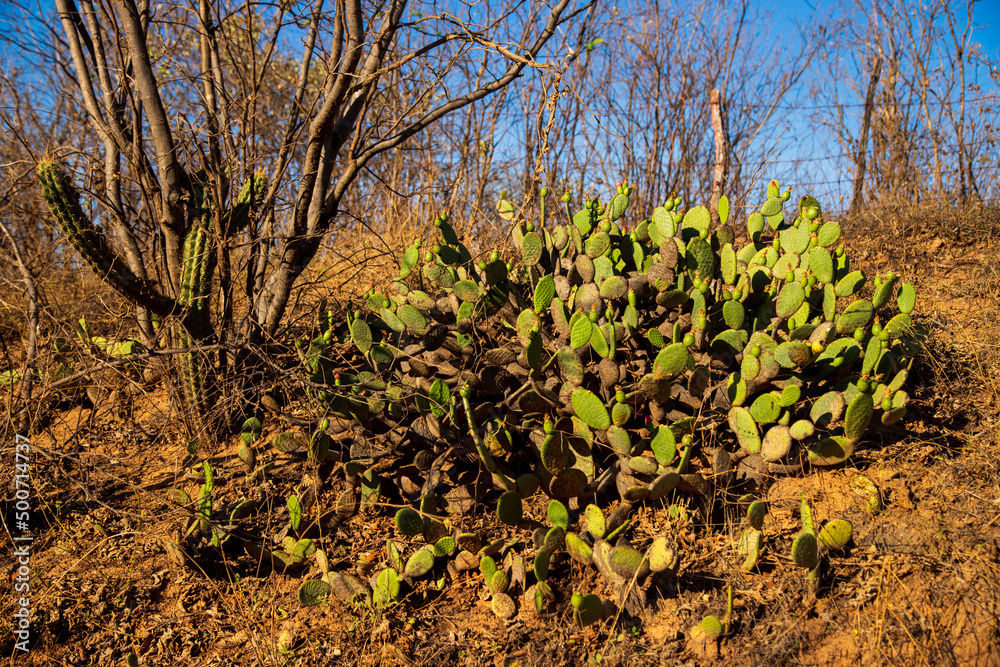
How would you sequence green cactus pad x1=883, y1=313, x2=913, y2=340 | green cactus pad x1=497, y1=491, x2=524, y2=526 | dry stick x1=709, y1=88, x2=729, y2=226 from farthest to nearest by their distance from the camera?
dry stick x1=709, y1=88, x2=729, y2=226 < green cactus pad x1=883, y1=313, x2=913, y2=340 < green cactus pad x1=497, y1=491, x2=524, y2=526

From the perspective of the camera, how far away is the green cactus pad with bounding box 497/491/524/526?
219 cm

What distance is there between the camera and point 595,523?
6.98 feet

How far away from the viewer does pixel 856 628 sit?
1901mm

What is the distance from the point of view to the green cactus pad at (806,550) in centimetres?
184

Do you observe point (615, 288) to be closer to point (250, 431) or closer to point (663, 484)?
point (663, 484)

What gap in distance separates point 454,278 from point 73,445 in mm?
1901

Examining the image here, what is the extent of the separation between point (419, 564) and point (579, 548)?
56 centimetres

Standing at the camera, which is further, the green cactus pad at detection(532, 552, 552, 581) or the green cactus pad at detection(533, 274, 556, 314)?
the green cactus pad at detection(533, 274, 556, 314)

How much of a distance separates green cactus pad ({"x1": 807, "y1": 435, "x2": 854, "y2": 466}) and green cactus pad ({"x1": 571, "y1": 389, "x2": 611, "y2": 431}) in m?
0.78

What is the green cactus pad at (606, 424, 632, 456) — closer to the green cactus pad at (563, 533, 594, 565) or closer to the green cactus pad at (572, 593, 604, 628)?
the green cactus pad at (563, 533, 594, 565)

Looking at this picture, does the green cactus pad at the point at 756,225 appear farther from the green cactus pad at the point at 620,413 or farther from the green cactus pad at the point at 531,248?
the green cactus pad at the point at 620,413

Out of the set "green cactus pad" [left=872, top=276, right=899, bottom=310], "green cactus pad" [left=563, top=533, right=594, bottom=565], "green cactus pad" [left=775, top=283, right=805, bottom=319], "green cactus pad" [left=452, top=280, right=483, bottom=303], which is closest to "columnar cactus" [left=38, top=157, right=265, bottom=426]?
"green cactus pad" [left=452, top=280, right=483, bottom=303]

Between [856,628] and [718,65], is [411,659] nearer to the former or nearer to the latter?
[856,628]

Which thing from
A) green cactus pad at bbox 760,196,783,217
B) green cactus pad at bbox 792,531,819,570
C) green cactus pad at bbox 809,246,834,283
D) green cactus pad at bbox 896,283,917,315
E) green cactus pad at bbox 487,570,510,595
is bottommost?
green cactus pad at bbox 487,570,510,595
